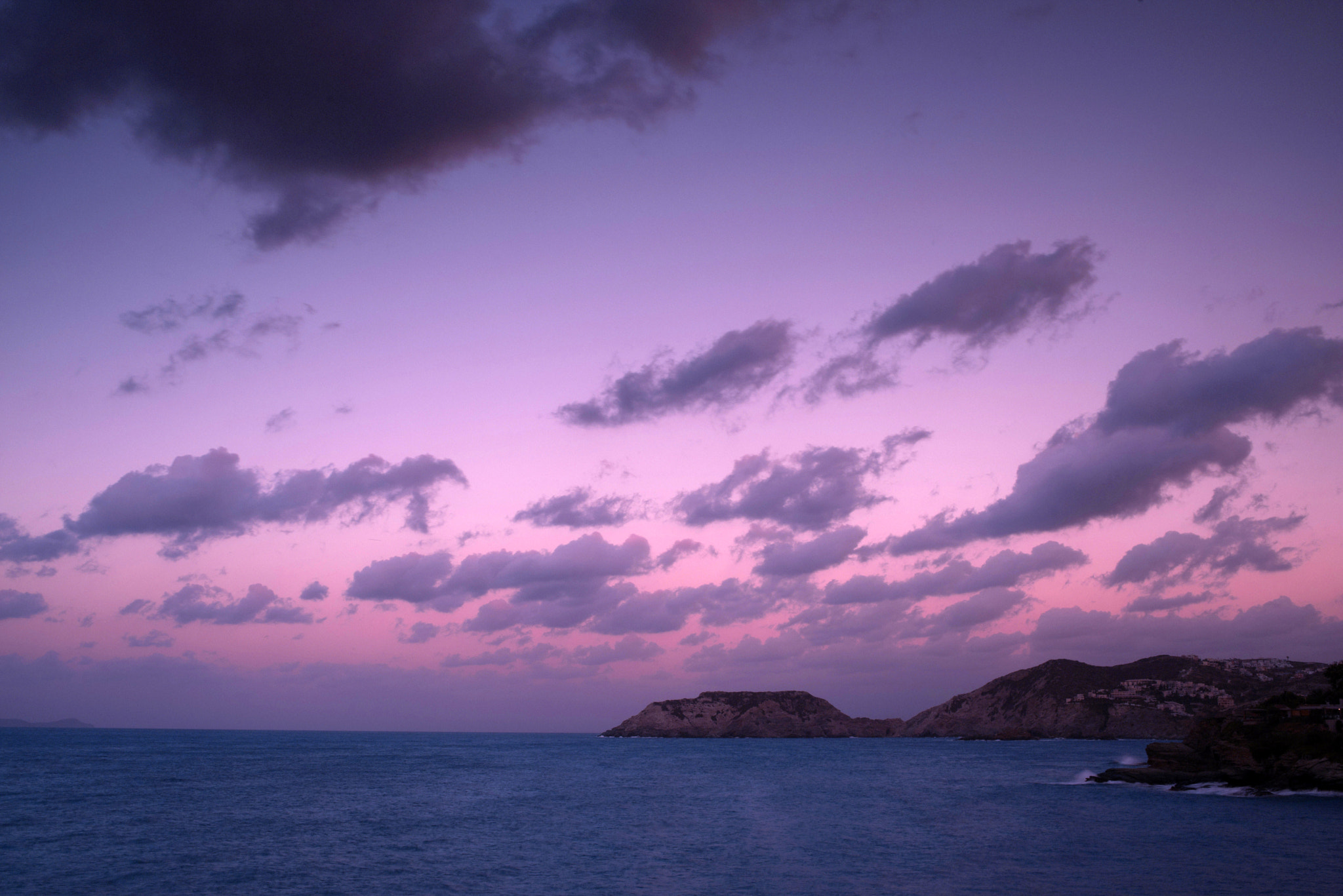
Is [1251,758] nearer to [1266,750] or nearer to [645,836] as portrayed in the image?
A: [1266,750]

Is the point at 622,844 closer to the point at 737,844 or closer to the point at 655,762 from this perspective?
the point at 737,844

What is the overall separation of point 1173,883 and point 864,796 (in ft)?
148

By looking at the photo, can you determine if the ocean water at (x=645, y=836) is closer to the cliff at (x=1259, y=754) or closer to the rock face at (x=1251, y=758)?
the rock face at (x=1251, y=758)

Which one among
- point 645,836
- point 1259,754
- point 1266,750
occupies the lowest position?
point 1259,754

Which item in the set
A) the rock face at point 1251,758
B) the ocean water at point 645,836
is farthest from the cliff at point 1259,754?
the ocean water at point 645,836

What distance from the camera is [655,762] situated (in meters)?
143

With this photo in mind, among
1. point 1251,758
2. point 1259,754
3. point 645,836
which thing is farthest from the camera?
point 1259,754

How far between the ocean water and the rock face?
4.10m

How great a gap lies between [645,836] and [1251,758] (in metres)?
64.9

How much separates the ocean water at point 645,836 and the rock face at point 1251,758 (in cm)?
410

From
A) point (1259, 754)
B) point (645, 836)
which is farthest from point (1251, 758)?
point (645, 836)

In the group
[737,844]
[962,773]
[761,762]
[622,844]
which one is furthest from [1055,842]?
[761,762]

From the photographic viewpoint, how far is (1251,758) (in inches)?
3113

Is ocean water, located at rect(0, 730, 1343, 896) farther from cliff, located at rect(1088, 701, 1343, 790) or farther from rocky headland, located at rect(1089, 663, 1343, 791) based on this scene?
cliff, located at rect(1088, 701, 1343, 790)
